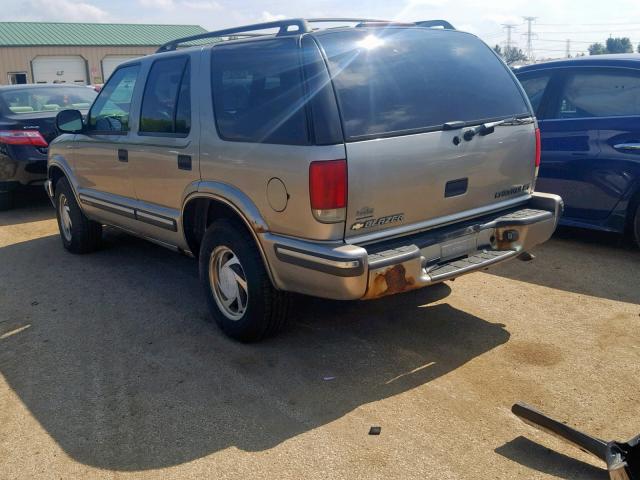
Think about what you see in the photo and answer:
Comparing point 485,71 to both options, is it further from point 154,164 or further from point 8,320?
point 8,320

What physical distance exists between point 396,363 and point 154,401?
1.44 metres

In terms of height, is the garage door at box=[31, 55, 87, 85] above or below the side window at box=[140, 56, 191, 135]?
above

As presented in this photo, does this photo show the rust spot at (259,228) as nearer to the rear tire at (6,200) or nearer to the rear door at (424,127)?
the rear door at (424,127)

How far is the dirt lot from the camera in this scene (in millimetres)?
3020

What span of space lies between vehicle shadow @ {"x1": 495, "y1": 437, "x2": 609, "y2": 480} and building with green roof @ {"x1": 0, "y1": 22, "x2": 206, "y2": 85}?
46071 millimetres

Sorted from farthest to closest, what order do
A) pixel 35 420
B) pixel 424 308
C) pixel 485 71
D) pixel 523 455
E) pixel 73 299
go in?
pixel 73 299, pixel 424 308, pixel 485 71, pixel 35 420, pixel 523 455

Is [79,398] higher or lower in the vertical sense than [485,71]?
lower

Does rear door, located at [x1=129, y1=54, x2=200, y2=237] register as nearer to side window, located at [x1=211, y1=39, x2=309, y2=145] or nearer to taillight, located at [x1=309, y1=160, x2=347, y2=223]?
side window, located at [x1=211, y1=39, x2=309, y2=145]

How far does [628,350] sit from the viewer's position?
3.90 metres

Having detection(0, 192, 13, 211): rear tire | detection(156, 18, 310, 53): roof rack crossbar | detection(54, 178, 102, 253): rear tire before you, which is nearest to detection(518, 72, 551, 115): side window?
detection(156, 18, 310, 53): roof rack crossbar

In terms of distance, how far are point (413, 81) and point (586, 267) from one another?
2.70 m

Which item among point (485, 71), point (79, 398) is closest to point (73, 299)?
point (79, 398)

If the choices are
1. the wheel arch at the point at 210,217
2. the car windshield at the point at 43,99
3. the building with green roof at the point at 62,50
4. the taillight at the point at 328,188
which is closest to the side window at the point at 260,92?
the taillight at the point at 328,188

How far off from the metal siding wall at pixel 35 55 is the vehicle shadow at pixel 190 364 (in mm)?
43790
